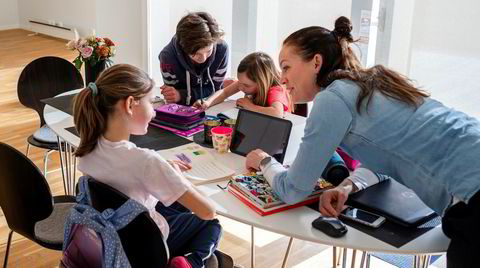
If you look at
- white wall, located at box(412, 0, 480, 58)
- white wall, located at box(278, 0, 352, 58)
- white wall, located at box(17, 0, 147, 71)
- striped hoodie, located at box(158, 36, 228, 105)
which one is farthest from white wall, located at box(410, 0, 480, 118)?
white wall, located at box(17, 0, 147, 71)

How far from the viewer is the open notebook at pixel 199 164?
2.18m

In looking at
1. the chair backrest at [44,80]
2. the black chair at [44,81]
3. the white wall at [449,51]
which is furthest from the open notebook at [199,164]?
the white wall at [449,51]

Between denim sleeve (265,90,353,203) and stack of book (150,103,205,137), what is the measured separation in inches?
36.3

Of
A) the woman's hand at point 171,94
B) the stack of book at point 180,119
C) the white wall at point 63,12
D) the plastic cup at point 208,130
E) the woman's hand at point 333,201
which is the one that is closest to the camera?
the woman's hand at point 333,201

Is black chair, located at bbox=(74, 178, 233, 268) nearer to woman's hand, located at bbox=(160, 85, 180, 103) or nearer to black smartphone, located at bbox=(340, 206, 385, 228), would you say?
black smartphone, located at bbox=(340, 206, 385, 228)

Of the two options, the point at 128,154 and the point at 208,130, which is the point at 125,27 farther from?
the point at 128,154

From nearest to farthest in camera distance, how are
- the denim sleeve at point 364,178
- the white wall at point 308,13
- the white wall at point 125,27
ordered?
the denim sleeve at point 364,178 → the white wall at point 308,13 → the white wall at point 125,27

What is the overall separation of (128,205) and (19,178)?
2.29 ft

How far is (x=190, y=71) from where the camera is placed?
3.23m

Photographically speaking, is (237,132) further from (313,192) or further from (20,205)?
(20,205)

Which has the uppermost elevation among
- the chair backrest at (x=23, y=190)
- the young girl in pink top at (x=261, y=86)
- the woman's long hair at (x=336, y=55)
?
the woman's long hair at (x=336, y=55)

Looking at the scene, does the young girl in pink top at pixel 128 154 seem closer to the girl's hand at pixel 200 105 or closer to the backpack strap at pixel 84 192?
the backpack strap at pixel 84 192

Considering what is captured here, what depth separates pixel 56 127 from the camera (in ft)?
8.99

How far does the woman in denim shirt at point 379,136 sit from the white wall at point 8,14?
27.6 feet
